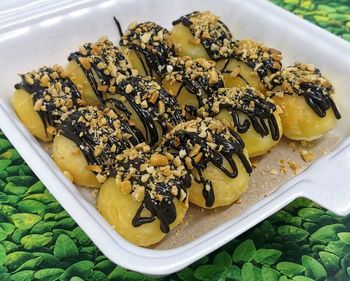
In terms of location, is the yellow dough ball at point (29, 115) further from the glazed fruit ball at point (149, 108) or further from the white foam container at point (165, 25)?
the glazed fruit ball at point (149, 108)

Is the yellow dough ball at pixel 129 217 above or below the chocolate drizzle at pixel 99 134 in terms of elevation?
below

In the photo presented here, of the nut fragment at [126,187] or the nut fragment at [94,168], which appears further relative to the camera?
the nut fragment at [94,168]

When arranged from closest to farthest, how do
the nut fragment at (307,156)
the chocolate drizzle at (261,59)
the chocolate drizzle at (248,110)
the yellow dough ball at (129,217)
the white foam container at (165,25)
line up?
the white foam container at (165,25), the yellow dough ball at (129,217), the chocolate drizzle at (248,110), the nut fragment at (307,156), the chocolate drizzle at (261,59)

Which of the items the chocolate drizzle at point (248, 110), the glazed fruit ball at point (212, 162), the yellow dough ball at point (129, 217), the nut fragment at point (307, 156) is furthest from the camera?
the nut fragment at point (307, 156)

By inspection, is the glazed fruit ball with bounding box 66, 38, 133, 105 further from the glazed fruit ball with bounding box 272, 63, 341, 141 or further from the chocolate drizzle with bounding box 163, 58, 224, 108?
the glazed fruit ball with bounding box 272, 63, 341, 141

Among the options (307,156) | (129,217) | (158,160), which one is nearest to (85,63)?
(158,160)

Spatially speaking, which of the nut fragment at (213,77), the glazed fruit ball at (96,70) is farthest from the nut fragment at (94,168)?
the nut fragment at (213,77)

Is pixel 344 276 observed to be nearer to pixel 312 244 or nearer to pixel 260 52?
pixel 312 244
